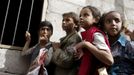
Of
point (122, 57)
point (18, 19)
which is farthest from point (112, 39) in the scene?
point (18, 19)

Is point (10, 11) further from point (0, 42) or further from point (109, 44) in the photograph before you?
point (109, 44)

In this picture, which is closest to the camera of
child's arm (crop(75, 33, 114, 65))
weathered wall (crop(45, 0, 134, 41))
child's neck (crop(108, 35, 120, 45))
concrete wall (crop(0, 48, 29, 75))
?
child's arm (crop(75, 33, 114, 65))

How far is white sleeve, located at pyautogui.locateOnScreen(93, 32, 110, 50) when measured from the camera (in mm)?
3150

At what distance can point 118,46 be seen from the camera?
331cm

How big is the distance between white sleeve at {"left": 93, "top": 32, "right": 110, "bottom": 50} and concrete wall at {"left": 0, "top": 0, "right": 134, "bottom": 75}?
0.98 meters

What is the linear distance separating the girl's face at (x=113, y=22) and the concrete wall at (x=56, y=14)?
0.94m

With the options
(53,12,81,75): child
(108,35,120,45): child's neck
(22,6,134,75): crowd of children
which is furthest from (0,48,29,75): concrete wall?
(108,35,120,45): child's neck

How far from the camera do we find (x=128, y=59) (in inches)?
128

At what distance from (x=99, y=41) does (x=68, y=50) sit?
339 mm

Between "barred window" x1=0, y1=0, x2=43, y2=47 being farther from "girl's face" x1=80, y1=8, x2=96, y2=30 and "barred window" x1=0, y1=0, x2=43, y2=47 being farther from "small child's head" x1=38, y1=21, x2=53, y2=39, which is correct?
"girl's face" x1=80, y1=8, x2=96, y2=30

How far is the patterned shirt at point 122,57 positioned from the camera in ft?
10.5

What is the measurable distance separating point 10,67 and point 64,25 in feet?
2.69

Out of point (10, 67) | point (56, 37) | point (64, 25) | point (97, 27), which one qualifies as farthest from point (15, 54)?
point (97, 27)

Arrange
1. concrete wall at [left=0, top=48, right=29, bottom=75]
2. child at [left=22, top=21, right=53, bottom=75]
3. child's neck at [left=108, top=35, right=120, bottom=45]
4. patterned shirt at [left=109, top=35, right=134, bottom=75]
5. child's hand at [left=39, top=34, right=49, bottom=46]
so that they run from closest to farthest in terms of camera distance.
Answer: patterned shirt at [left=109, top=35, right=134, bottom=75] < child's neck at [left=108, top=35, right=120, bottom=45] < child at [left=22, top=21, right=53, bottom=75] < child's hand at [left=39, top=34, right=49, bottom=46] < concrete wall at [left=0, top=48, right=29, bottom=75]
